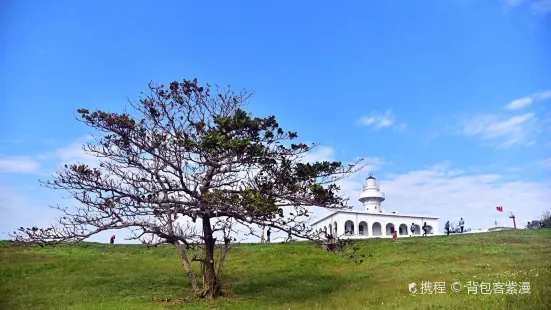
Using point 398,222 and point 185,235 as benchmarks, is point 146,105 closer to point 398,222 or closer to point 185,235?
point 185,235

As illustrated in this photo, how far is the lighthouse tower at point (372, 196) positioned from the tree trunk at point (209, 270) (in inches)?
1688

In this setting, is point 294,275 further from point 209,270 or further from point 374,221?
point 374,221

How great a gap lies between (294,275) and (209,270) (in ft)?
24.3

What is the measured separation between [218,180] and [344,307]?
6.70 metres

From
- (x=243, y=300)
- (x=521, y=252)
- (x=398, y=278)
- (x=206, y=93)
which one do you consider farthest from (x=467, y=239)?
(x=206, y=93)

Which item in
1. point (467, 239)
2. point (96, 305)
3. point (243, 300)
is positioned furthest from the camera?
point (467, 239)

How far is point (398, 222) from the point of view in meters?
54.9

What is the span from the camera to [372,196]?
190 ft

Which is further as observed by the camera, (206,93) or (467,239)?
(467,239)

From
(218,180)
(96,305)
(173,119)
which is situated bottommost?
(96,305)

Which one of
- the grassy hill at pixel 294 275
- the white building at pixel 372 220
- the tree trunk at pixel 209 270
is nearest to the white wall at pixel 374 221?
the white building at pixel 372 220

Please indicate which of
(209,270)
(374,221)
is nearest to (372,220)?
(374,221)

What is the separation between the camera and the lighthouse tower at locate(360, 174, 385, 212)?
58.3 meters

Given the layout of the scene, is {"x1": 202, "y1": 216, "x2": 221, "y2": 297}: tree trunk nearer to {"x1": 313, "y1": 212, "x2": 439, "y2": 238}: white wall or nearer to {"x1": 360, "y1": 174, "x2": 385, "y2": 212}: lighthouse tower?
{"x1": 313, "y1": 212, "x2": 439, "y2": 238}: white wall
